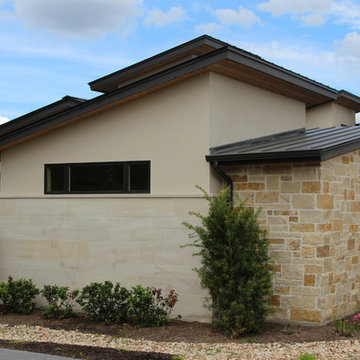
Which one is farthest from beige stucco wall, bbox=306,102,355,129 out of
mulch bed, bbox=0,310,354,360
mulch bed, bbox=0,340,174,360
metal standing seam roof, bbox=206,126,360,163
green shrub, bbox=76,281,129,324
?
mulch bed, bbox=0,340,174,360

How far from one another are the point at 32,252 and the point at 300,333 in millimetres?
5888

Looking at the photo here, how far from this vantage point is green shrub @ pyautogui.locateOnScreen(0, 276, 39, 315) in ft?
35.9

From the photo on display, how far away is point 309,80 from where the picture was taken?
1245cm

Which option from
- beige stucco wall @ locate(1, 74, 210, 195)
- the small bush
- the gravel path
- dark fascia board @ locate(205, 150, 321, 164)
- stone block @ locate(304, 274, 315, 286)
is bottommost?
the gravel path

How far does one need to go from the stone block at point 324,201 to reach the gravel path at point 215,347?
2359 millimetres

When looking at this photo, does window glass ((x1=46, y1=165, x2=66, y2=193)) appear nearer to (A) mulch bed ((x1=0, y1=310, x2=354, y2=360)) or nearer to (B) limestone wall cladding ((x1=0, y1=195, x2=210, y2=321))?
(B) limestone wall cladding ((x1=0, y1=195, x2=210, y2=321))

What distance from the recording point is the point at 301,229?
9.72m

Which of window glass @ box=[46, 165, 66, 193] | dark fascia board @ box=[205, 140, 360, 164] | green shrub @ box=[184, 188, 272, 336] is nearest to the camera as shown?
green shrub @ box=[184, 188, 272, 336]

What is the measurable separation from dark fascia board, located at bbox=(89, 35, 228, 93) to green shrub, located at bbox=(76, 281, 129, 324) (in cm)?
528

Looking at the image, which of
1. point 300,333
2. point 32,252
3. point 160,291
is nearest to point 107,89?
point 32,252

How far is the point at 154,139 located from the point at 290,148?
2.64 m

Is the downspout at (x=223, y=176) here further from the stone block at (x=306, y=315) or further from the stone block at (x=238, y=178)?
the stone block at (x=306, y=315)

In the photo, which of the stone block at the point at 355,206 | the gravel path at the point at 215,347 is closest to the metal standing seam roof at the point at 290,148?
the stone block at the point at 355,206

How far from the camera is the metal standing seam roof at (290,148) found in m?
9.32
